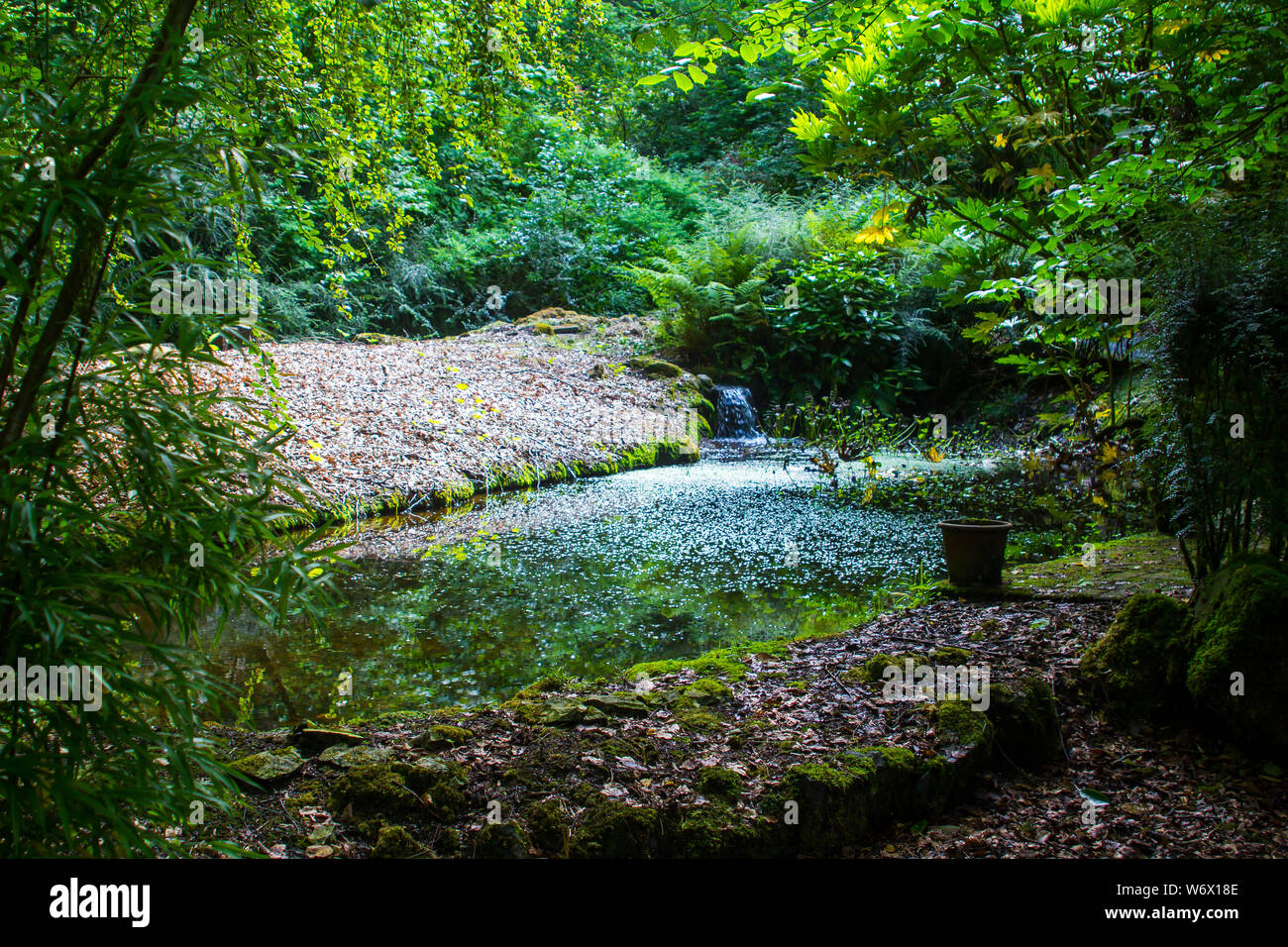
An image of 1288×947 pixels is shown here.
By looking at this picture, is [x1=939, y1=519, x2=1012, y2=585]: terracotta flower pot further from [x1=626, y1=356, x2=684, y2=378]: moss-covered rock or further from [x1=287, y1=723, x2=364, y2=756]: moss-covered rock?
[x1=626, y1=356, x2=684, y2=378]: moss-covered rock

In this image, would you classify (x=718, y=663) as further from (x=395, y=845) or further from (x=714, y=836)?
(x=395, y=845)

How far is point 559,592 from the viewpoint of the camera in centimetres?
450

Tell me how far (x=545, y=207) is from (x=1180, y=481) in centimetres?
1423

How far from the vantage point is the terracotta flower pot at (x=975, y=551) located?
3.95m

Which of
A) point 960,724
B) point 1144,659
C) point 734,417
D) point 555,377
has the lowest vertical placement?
point 960,724

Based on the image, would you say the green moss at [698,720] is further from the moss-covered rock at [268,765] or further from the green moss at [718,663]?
the moss-covered rock at [268,765]

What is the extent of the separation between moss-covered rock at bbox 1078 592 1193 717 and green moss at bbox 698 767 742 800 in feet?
4.78

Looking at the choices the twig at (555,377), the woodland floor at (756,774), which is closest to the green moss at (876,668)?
the woodland floor at (756,774)

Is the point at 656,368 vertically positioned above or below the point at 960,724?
above

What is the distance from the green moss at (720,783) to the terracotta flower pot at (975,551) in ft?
8.06

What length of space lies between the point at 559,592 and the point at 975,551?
2.36m

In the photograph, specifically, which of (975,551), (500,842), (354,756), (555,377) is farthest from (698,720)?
(555,377)
